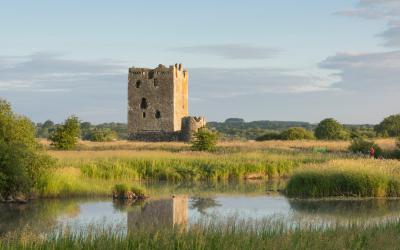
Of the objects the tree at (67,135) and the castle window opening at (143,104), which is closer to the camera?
the tree at (67,135)

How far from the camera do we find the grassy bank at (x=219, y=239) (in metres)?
9.67

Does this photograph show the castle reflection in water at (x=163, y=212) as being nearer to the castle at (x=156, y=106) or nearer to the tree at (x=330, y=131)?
the castle at (x=156, y=106)

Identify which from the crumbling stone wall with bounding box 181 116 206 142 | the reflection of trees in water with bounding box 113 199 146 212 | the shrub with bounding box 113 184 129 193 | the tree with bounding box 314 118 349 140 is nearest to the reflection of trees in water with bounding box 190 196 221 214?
the reflection of trees in water with bounding box 113 199 146 212

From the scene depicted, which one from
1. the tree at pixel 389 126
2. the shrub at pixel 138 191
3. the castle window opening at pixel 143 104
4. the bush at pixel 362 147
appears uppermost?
the castle window opening at pixel 143 104

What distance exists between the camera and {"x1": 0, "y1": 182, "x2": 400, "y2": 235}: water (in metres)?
14.9

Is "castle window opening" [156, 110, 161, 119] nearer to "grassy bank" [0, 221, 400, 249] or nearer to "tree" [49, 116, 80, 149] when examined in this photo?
"tree" [49, 116, 80, 149]

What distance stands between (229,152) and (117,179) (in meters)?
10.9

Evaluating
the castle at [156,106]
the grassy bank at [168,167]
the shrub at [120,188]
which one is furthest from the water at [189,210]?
the castle at [156,106]

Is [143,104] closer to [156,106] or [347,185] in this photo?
[156,106]

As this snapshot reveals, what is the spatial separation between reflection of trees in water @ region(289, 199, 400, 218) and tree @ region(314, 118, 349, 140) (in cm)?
4399

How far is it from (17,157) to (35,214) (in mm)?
3249

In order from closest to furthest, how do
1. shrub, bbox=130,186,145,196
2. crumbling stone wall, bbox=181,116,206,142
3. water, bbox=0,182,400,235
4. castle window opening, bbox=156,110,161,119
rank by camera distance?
water, bbox=0,182,400,235 < shrub, bbox=130,186,145,196 < crumbling stone wall, bbox=181,116,206,142 < castle window opening, bbox=156,110,161,119

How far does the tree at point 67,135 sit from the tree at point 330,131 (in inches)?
1289

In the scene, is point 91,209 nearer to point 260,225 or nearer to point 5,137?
point 5,137
